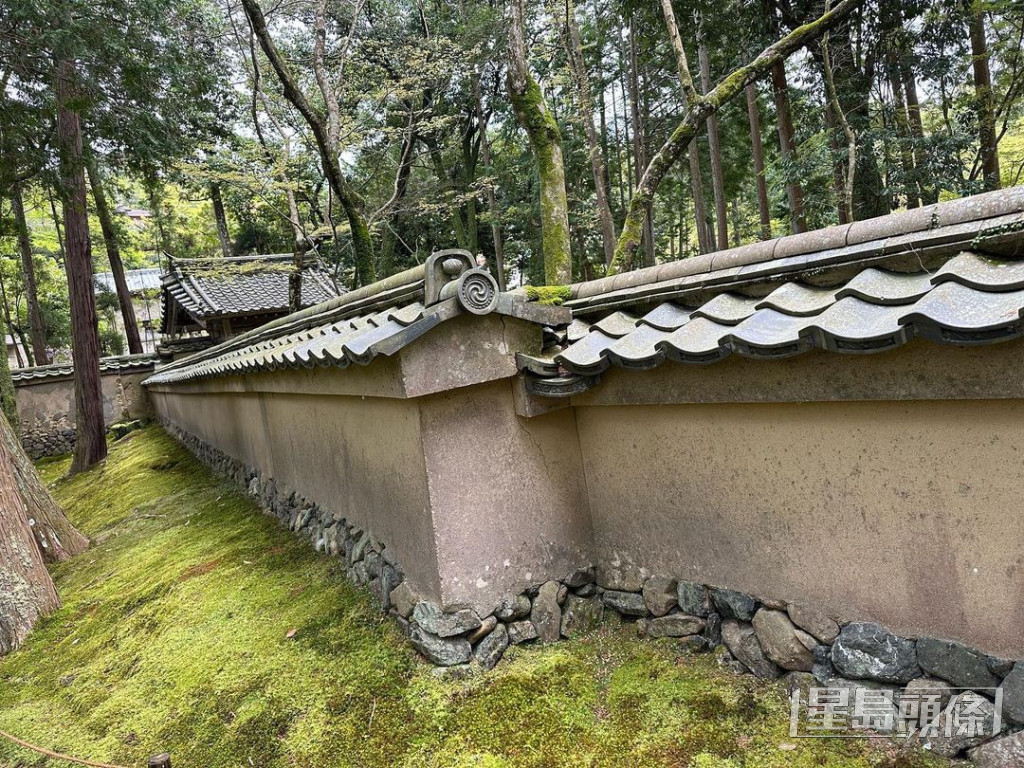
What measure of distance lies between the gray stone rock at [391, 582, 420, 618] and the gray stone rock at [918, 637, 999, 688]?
2.48 m

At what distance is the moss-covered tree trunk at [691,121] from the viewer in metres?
6.45

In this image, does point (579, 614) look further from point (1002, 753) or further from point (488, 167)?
point (488, 167)

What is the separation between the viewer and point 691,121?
253 inches

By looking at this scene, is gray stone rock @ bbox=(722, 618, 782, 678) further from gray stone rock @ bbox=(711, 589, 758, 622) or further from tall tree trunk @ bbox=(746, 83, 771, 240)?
tall tree trunk @ bbox=(746, 83, 771, 240)

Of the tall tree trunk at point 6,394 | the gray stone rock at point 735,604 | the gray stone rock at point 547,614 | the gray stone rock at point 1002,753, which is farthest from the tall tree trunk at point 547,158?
the tall tree trunk at point 6,394

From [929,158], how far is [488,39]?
37.8 ft

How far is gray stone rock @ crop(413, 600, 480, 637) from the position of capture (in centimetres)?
315

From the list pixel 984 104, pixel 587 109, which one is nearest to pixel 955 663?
pixel 984 104

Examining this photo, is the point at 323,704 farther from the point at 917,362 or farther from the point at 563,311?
the point at 917,362

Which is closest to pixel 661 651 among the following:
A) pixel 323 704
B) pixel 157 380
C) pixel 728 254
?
pixel 323 704

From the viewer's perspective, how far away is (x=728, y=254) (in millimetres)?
2861

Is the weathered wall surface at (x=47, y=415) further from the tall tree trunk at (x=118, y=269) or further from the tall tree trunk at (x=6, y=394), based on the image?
the tall tree trunk at (x=6, y=394)

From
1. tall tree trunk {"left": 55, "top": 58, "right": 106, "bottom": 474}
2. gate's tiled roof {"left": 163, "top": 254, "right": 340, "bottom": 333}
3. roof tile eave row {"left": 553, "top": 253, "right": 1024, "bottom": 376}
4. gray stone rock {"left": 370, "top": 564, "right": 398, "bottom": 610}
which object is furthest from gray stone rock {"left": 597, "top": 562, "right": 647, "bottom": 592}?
gate's tiled roof {"left": 163, "top": 254, "right": 340, "bottom": 333}
